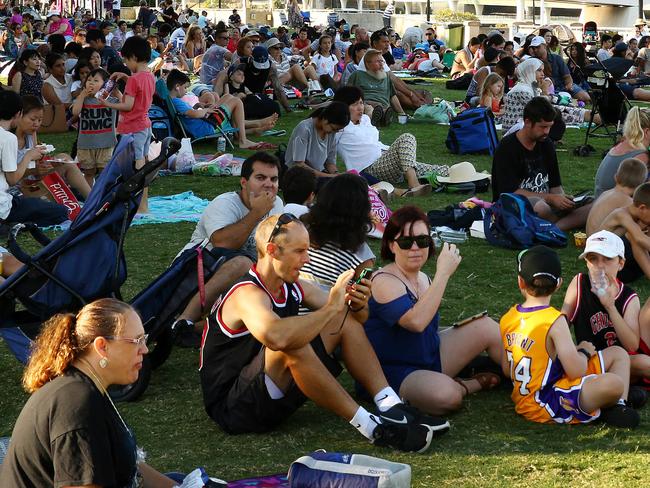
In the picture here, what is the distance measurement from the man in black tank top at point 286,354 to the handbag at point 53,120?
34.4ft

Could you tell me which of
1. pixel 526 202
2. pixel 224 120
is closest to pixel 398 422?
pixel 526 202

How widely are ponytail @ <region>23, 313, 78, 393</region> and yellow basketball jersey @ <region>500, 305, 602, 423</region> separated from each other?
2.57 meters

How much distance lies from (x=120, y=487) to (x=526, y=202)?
20.0ft

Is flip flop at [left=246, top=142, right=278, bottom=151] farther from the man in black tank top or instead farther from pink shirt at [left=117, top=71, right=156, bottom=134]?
the man in black tank top

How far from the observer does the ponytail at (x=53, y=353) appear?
338 cm

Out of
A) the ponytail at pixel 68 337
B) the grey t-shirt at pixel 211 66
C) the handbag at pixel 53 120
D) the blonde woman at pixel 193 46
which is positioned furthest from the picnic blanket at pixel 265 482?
the blonde woman at pixel 193 46

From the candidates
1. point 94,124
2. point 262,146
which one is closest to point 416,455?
point 94,124

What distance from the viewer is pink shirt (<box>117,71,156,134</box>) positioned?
10.4 m

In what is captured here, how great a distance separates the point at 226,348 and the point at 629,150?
5448mm

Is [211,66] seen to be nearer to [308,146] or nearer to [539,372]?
[308,146]

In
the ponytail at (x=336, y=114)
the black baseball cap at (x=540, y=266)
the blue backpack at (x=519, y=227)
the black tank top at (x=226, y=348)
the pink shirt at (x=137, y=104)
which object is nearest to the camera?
the black tank top at (x=226, y=348)

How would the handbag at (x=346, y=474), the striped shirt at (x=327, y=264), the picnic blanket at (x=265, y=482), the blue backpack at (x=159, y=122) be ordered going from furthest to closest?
the blue backpack at (x=159, y=122), the striped shirt at (x=327, y=264), the picnic blanket at (x=265, y=482), the handbag at (x=346, y=474)

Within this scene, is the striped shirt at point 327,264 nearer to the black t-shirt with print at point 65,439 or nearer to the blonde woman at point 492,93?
the black t-shirt with print at point 65,439

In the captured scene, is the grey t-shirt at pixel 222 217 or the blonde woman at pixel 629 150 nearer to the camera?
the grey t-shirt at pixel 222 217
